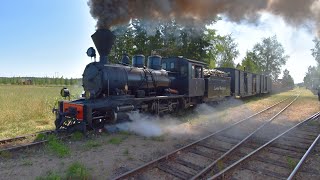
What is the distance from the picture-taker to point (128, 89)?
1086 cm

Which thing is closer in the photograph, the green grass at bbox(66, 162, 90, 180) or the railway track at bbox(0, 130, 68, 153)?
the green grass at bbox(66, 162, 90, 180)

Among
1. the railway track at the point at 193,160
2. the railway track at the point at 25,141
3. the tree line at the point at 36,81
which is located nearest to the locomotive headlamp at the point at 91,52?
the railway track at the point at 25,141

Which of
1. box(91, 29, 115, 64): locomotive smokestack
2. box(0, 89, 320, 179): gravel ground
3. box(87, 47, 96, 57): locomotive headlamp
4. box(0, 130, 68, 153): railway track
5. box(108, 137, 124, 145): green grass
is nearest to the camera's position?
box(0, 89, 320, 179): gravel ground

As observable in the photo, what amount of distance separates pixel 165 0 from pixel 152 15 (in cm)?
87

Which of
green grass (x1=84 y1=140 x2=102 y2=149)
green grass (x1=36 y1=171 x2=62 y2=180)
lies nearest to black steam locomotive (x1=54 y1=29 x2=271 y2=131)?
green grass (x1=84 y1=140 x2=102 y2=149)

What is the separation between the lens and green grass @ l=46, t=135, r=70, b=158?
22.8 ft

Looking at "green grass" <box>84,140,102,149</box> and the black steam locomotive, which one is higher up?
the black steam locomotive

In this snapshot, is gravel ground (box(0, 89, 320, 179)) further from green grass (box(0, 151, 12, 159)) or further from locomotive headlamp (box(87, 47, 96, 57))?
locomotive headlamp (box(87, 47, 96, 57))

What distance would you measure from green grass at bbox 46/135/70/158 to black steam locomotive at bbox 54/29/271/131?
103 centimetres

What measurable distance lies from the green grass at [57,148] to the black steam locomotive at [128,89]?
1030mm

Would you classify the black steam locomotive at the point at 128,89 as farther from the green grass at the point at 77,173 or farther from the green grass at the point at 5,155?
the green grass at the point at 77,173

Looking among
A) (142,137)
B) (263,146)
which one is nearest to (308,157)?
(263,146)

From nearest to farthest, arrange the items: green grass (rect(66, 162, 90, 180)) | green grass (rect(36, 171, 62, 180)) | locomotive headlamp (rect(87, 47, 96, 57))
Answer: green grass (rect(36, 171, 62, 180)), green grass (rect(66, 162, 90, 180)), locomotive headlamp (rect(87, 47, 96, 57))

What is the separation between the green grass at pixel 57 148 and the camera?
6.96 meters
